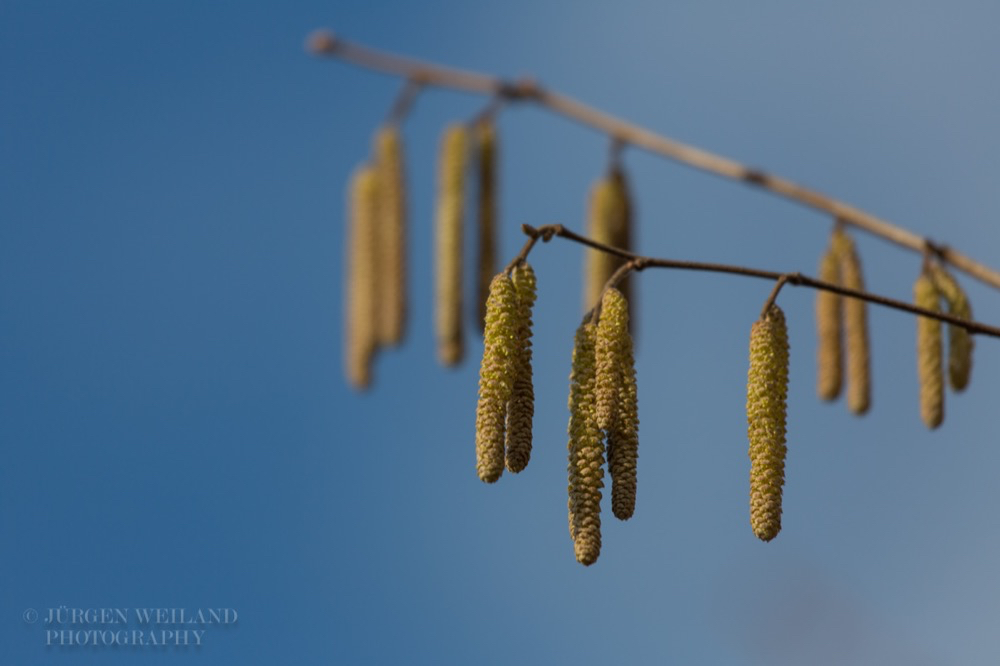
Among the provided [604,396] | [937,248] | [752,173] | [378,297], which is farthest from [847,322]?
[604,396]

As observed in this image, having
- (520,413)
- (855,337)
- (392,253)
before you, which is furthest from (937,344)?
(392,253)

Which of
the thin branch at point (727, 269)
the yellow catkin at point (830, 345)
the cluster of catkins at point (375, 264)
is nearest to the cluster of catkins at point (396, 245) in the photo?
A: the cluster of catkins at point (375, 264)

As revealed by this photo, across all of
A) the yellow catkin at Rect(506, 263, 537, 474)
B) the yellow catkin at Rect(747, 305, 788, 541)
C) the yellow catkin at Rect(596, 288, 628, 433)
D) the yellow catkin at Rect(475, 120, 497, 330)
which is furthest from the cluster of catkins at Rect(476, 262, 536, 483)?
the yellow catkin at Rect(475, 120, 497, 330)

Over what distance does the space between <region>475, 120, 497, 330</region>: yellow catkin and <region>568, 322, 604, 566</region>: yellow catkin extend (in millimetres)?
1504

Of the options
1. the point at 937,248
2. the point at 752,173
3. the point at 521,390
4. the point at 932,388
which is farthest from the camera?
the point at 752,173

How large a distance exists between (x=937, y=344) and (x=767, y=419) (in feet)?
3.43

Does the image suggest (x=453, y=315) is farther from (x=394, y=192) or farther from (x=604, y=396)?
(x=604, y=396)

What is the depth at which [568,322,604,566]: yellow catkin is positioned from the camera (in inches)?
93.3

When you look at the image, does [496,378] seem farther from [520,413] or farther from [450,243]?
[450,243]

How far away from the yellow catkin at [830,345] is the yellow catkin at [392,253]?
120 centimetres

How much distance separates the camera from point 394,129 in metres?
4.68

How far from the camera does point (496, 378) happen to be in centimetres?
235

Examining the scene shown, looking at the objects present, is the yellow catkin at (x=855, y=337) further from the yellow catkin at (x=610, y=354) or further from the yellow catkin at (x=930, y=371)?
the yellow catkin at (x=610, y=354)

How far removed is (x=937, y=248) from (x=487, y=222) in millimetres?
1188
